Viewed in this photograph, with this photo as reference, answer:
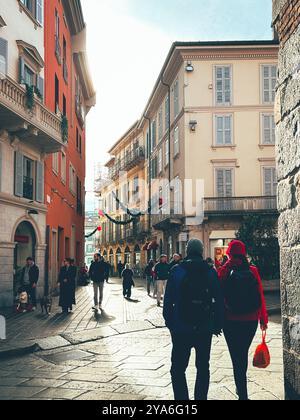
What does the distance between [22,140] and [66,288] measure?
577cm

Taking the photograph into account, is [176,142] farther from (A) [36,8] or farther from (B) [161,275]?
(B) [161,275]

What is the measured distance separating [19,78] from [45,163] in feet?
12.0

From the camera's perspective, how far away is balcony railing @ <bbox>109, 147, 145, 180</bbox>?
43112 millimetres

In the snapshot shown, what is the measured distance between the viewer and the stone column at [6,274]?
15.1 m

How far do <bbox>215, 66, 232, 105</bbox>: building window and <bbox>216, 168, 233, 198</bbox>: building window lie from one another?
388 cm

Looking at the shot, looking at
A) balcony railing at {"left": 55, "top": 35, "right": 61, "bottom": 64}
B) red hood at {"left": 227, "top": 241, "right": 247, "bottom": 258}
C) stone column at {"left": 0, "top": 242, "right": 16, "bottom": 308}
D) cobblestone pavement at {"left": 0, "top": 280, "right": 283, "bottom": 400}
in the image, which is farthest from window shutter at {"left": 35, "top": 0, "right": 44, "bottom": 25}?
red hood at {"left": 227, "top": 241, "right": 247, "bottom": 258}

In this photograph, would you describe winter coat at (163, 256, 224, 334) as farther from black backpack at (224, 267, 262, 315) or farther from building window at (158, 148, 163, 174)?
building window at (158, 148, 163, 174)

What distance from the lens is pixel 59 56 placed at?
22.1 m

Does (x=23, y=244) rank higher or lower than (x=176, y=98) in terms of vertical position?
lower

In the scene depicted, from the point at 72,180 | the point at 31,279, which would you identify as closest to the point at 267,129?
the point at 72,180

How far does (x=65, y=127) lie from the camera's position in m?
19.6

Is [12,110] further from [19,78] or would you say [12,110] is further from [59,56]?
[59,56]

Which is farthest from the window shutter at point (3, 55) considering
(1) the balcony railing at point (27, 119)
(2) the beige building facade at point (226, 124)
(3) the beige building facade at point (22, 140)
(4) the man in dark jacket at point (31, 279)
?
(2) the beige building facade at point (226, 124)
